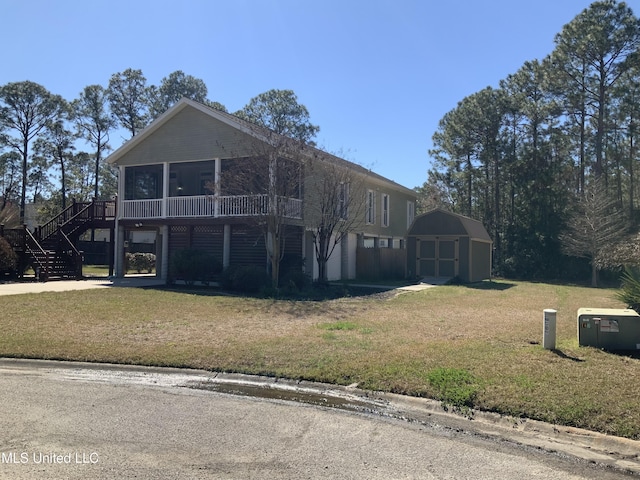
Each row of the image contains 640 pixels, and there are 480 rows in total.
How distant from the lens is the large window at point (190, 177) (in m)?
22.3

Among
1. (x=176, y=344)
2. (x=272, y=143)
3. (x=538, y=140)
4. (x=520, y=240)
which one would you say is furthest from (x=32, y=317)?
(x=538, y=140)

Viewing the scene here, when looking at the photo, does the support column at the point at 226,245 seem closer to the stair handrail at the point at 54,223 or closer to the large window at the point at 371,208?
the large window at the point at 371,208

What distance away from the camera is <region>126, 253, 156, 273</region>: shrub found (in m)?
30.2

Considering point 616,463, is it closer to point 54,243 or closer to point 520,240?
point 54,243

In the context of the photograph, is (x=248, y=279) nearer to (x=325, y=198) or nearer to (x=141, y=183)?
(x=325, y=198)

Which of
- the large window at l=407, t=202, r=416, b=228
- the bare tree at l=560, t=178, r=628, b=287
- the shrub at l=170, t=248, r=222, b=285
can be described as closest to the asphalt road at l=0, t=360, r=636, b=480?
the shrub at l=170, t=248, r=222, b=285

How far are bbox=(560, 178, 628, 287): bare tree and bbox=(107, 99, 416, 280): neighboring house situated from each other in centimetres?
1302

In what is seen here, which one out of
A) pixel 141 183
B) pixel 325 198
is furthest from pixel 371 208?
pixel 141 183

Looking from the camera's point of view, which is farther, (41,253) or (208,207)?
(41,253)

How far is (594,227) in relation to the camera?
2822cm

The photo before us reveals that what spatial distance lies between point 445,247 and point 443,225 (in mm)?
1136

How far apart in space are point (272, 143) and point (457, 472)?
1565 centimetres

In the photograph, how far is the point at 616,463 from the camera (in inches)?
170

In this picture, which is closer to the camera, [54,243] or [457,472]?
[457,472]
